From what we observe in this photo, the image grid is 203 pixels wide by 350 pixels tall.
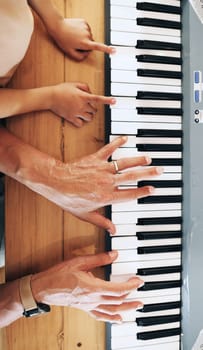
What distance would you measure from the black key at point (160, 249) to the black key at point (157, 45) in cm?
63

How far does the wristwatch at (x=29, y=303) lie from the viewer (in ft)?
3.88

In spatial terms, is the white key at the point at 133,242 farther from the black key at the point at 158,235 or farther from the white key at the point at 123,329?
the white key at the point at 123,329

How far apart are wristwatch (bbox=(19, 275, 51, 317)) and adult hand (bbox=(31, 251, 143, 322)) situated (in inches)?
0.6

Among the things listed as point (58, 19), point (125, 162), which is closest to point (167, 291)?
point (125, 162)

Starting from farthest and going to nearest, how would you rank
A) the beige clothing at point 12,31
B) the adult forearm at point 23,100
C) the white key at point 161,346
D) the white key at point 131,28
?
the white key at point 161,346 → the white key at point 131,28 → the adult forearm at point 23,100 → the beige clothing at point 12,31

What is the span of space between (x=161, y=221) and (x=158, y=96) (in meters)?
0.40

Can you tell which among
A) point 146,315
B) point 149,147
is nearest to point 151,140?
point 149,147

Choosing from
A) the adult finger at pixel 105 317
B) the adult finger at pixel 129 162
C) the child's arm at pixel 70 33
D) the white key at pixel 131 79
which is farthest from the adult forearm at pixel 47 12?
the adult finger at pixel 105 317

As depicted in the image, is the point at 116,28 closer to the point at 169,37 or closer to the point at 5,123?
the point at 169,37

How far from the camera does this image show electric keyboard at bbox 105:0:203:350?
1229 millimetres

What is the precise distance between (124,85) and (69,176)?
336 mm

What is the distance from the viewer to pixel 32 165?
1145 mm

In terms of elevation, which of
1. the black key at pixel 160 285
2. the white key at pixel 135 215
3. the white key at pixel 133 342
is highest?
the white key at pixel 135 215

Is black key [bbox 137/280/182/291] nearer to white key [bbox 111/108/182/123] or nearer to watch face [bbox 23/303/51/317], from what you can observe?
watch face [bbox 23/303/51/317]
